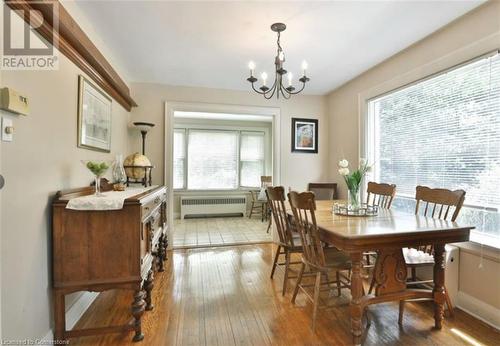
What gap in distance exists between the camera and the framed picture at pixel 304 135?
418 centimetres

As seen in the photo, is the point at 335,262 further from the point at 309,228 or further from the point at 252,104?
the point at 252,104

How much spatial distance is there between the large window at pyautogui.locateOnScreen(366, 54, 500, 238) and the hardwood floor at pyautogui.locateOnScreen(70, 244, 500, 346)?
88 centimetres

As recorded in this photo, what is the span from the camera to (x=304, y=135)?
4234 millimetres

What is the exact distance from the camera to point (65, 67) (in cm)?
178

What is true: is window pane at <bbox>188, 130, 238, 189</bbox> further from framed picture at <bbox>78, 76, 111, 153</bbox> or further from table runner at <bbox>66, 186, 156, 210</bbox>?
table runner at <bbox>66, 186, 156, 210</bbox>

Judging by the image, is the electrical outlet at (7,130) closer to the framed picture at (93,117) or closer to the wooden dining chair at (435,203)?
the framed picture at (93,117)

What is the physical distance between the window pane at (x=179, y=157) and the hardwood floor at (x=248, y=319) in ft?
11.5

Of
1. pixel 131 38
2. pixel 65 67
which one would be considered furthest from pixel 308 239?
pixel 131 38

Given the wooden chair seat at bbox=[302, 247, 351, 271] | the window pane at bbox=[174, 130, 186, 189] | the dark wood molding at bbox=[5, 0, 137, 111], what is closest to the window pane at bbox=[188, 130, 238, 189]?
the window pane at bbox=[174, 130, 186, 189]

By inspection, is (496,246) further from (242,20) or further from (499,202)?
(242,20)

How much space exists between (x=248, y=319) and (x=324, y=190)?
8.58 feet

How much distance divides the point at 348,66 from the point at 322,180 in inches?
73.7

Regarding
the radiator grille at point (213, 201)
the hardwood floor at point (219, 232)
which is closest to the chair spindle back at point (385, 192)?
the hardwood floor at point (219, 232)

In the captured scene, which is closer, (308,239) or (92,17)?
(308,239)
